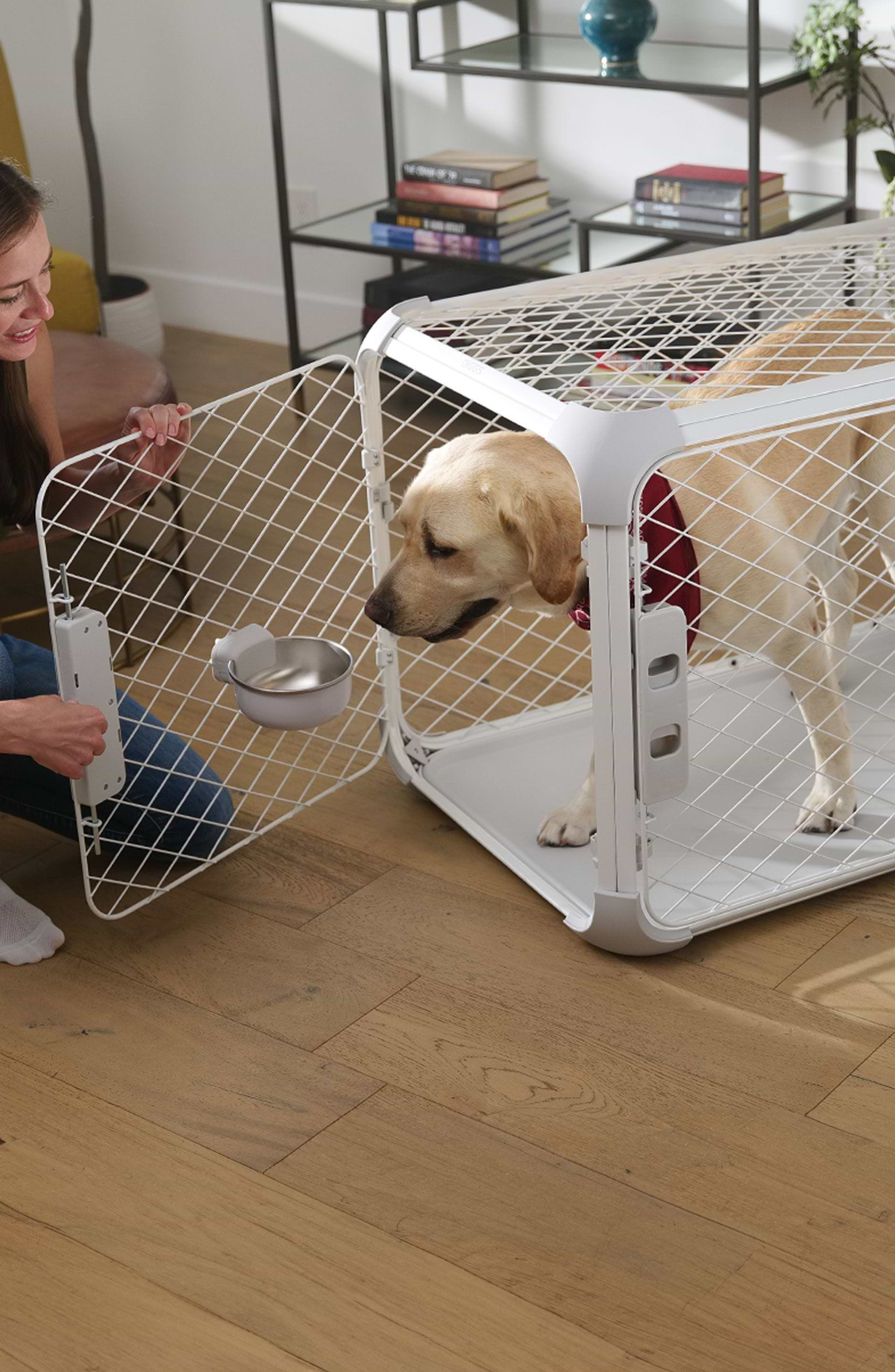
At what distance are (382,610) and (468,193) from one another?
76.3 inches

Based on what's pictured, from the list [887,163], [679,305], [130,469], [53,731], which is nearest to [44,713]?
[53,731]

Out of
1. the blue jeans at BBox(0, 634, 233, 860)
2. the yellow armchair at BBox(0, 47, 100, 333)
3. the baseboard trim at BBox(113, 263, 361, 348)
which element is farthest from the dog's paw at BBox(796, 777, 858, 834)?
the baseboard trim at BBox(113, 263, 361, 348)

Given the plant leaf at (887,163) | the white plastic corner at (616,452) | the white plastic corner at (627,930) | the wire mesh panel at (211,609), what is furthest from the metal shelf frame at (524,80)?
the white plastic corner at (627,930)

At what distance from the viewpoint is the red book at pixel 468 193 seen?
3.45 metres

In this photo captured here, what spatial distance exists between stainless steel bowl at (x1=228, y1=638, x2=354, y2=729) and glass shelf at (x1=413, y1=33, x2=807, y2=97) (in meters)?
1.65

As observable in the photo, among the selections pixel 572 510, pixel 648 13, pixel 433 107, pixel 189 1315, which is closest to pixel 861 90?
pixel 648 13

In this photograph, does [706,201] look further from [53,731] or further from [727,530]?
[53,731]

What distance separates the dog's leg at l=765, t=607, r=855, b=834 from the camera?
189cm

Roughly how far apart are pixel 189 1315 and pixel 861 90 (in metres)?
2.71

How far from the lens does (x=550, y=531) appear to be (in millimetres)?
1689

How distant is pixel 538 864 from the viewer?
196 cm

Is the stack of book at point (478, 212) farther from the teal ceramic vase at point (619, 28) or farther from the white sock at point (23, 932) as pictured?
the white sock at point (23, 932)

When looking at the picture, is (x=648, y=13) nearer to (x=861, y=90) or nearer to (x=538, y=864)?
(x=861, y=90)

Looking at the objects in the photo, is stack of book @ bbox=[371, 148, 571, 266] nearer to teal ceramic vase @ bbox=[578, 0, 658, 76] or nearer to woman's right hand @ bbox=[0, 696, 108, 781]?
teal ceramic vase @ bbox=[578, 0, 658, 76]
